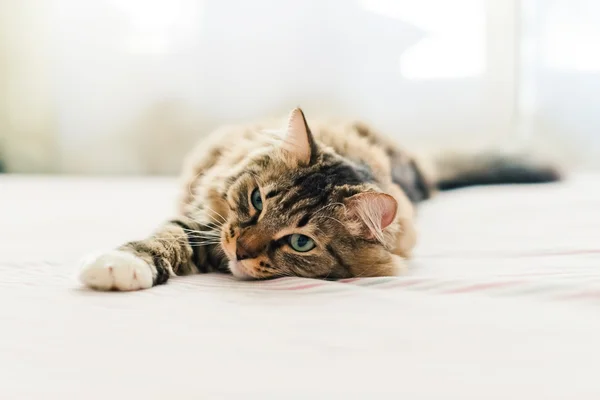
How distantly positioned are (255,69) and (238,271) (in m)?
2.66

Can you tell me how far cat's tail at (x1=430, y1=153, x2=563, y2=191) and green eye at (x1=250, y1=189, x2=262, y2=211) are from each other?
1590 mm

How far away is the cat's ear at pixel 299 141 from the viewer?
1.27m

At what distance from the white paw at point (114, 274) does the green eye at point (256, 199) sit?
0.29 meters

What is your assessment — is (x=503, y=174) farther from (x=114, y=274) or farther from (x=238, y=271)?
(x=114, y=274)

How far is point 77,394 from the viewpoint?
0.60 m

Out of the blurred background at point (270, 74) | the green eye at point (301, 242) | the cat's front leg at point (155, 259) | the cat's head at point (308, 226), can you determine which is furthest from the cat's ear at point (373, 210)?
the blurred background at point (270, 74)

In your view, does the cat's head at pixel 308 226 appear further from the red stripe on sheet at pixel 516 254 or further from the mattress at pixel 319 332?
the red stripe on sheet at pixel 516 254

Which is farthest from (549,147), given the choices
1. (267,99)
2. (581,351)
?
(581,351)

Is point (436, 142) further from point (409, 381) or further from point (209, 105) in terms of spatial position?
point (409, 381)

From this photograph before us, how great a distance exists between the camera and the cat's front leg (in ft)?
3.33

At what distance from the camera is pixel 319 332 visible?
0.80 meters

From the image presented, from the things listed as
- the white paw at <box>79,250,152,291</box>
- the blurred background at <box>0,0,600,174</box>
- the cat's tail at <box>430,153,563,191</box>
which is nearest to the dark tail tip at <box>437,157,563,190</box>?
the cat's tail at <box>430,153,563,191</box>

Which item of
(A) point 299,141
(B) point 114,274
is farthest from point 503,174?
(B) point 114,274

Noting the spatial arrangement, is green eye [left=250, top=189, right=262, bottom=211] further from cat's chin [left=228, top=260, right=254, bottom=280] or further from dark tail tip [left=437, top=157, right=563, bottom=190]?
dark tail tip [left=437, top=157, right=563, bottom=190]
